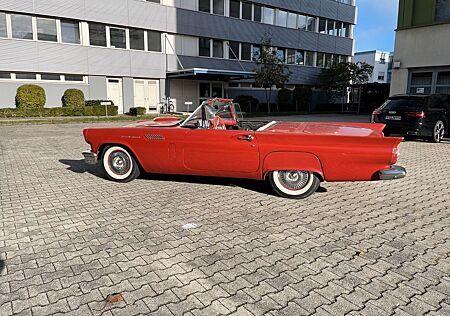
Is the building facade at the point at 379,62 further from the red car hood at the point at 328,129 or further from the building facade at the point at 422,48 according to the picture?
the red car hood at the point at 328,129

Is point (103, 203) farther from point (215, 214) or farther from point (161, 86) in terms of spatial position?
point (161, 86)

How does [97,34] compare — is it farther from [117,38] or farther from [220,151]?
[220,151]

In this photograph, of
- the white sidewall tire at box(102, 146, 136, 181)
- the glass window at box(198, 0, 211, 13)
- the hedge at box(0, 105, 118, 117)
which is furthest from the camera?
the glass window at box(198, 0, 211, 13)

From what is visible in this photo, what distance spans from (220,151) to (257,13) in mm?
28871

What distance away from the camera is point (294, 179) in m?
5.11

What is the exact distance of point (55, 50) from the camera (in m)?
22.1

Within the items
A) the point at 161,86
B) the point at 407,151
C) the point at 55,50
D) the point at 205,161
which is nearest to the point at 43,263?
the point at 205,161

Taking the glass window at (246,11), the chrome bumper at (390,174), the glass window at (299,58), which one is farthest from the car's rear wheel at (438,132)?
the glass window at (299,58)

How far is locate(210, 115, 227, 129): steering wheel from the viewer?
5726 millimetres

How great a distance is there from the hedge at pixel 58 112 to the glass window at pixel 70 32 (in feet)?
16.7

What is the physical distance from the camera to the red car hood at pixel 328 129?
16.5 ft

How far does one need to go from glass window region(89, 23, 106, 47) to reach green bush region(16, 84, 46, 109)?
4.94m

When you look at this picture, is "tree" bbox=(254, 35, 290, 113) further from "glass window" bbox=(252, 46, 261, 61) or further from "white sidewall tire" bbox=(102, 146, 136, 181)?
"white sidewall tire" bbox=(102, 146, 136, 181)

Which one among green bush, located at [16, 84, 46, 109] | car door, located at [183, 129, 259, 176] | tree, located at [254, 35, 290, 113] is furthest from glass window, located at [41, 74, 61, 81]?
car door, located at [183, 129, 259, 176]
